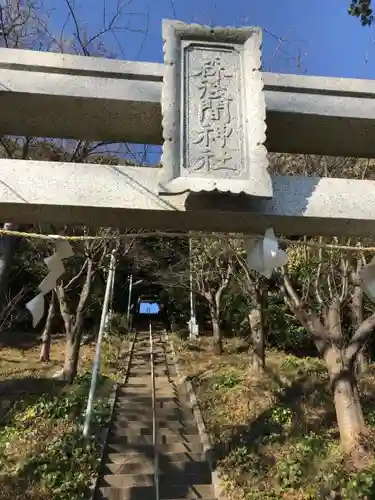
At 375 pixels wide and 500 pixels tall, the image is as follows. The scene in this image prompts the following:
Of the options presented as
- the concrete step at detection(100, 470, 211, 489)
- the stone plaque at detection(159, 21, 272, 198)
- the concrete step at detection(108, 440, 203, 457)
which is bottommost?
the concrete step at detection(100, 470, 211, 489)

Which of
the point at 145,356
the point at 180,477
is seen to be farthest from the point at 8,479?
the point at 145,356

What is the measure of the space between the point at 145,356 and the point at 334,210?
51.6 feet

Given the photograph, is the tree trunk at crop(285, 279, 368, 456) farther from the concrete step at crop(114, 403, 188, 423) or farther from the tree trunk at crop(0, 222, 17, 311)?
the tree trunk at crop(0, 222, 17, 311)

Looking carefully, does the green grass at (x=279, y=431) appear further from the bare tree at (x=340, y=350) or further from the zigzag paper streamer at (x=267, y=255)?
the zigzag paper streamer at (x=267, y=255)

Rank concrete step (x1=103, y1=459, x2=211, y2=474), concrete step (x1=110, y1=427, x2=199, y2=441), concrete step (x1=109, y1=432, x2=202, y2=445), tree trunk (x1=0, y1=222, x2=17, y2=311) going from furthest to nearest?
concrete step (x1=110, y1=427, x2=199, y2=441), concrete step (x1=109, y1=432, x2=202, y2=445), concrete step (x1=103, y1=459, x2=211, y2=474), tree trunk (x1=0, y1=222, x2=17, y2=311)

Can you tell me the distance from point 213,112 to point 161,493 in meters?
6.74

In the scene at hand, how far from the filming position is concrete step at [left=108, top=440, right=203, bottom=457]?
8828mm

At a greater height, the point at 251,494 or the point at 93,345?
the point at 93,345

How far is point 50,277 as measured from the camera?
10.8ft

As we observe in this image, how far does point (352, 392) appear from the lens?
7695 millimetres

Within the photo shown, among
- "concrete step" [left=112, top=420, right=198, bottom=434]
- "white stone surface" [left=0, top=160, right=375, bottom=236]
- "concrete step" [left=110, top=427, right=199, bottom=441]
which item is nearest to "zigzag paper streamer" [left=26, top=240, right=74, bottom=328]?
"white stone surface" [left=0, top=160, right=375, bottom=236]

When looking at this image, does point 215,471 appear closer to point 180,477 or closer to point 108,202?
point 180,477

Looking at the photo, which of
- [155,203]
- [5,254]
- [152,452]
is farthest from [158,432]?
[155,203]

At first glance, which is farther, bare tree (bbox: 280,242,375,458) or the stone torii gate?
bare tree (bbox: 280,242,375,458)
